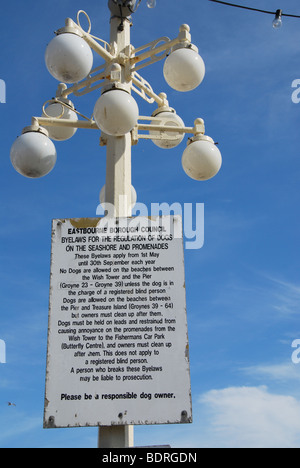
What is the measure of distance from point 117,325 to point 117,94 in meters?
2.12

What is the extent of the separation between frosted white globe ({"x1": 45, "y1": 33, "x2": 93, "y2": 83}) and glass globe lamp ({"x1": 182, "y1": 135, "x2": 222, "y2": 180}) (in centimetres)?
138

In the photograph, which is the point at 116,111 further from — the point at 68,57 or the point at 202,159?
the point at 202,159

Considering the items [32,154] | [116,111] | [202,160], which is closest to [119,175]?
[116,111]

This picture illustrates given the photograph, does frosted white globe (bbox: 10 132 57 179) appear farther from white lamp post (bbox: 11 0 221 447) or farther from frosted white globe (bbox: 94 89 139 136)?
frosted white globe (bbox: 94 89 139 136)

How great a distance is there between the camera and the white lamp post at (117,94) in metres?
4.57

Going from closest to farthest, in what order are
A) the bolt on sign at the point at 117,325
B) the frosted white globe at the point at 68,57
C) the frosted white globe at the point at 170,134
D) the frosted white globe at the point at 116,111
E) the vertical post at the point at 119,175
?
the bolt on sign at the point at 117,325
the frosted white globe at the point at 116,111
the vertical post at the point at 119,175
the frosted white globe at the point at 68,57
the frosted white globe at the point at 170,134

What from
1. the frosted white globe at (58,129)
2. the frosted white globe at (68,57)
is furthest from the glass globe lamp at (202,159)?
the frosted white globe at (58,129)

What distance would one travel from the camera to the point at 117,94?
4504 millimetres

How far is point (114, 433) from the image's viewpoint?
367 centimetres

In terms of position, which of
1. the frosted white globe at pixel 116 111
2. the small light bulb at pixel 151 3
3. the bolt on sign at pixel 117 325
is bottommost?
the bolt on sign at pixel 117 325

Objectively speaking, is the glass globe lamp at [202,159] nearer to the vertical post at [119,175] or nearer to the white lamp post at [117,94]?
the white lamp post at [117,94]
